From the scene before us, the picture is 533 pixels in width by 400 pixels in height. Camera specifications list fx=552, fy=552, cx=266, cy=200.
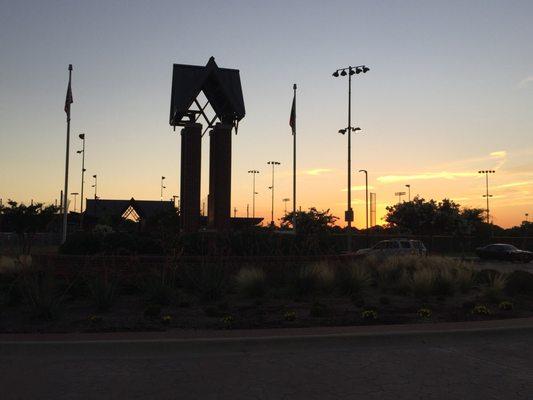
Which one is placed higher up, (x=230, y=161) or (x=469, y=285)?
(x=230, y=161)

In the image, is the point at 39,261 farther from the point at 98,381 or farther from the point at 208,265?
the point at 98,381

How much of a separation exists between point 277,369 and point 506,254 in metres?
38.7

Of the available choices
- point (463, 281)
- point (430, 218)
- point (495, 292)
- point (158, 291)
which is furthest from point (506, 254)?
point (158, 291)

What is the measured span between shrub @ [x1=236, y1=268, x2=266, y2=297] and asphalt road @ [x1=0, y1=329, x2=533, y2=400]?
464 centimetres

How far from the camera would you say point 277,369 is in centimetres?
685

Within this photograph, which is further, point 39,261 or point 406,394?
point 39,261

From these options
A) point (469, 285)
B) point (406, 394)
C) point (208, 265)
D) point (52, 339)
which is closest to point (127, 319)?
point (52, 339)

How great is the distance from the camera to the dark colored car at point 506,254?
40750 mm

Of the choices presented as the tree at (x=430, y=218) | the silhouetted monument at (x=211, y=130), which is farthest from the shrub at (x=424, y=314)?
A: the tree at (x=430, y=218)

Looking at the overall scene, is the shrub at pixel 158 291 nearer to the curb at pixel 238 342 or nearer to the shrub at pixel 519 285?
the curb at pixel 238 342

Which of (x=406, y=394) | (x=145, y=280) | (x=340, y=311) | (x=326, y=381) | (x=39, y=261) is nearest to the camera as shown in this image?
(x=406, y=394)

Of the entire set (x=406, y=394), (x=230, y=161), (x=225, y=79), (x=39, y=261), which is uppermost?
(x=225, y=79)

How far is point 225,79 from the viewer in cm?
2253

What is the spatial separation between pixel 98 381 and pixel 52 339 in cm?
189
